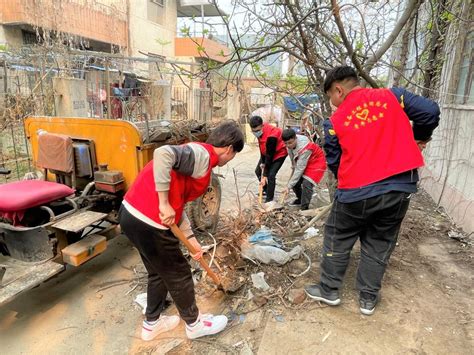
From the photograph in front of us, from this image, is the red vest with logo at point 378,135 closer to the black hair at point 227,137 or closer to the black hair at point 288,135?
the black hair at point 227,137

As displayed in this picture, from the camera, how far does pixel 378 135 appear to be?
2250 mm

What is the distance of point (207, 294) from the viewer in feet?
9.67

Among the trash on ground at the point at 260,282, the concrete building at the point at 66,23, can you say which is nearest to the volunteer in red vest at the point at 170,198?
the trash on ground at the point at 260,282

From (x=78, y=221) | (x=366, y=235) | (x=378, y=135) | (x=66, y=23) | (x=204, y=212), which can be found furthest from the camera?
(x=66, y=23)

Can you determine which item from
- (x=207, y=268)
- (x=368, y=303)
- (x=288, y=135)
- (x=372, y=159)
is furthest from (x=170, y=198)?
(x=288, y=135)

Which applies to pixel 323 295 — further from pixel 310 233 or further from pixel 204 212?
pixel 204 212

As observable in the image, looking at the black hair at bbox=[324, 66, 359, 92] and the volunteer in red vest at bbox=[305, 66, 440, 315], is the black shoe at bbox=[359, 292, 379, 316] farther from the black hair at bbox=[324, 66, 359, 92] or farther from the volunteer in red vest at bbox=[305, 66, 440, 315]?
the black hair at bbox=[324, 66, 359, 92]

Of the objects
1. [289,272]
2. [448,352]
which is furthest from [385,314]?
[289,272]

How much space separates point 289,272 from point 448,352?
4.46ft

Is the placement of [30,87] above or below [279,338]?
above

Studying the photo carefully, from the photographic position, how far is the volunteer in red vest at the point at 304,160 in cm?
484

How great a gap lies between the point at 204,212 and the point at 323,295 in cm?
204

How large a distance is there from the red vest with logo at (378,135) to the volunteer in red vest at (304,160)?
97.7 inches

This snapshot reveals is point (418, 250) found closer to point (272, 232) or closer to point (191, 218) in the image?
point (272, 232)
